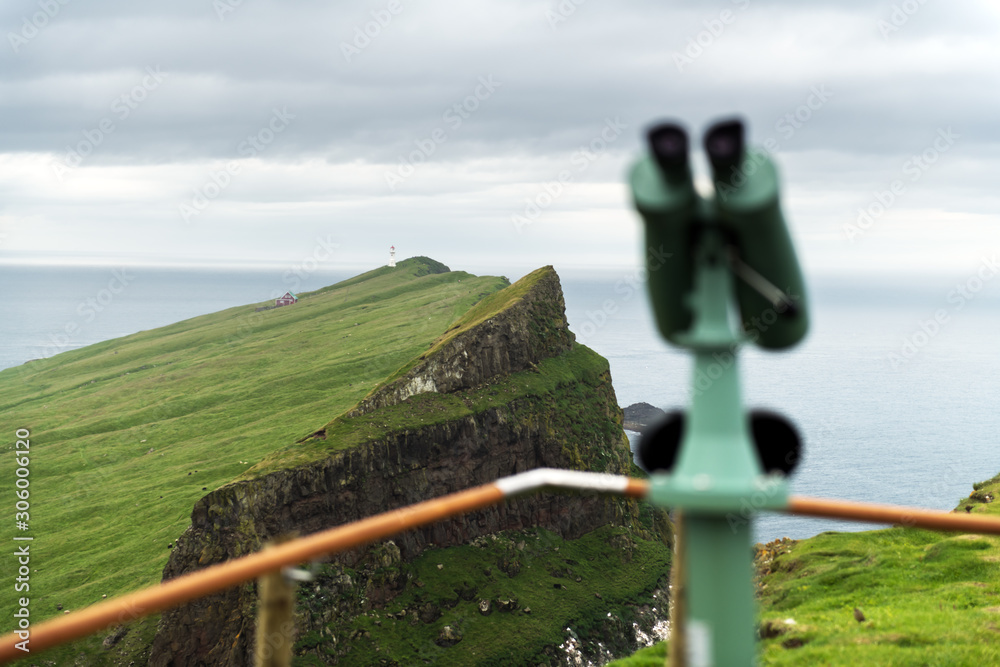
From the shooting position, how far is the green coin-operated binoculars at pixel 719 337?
3.66m

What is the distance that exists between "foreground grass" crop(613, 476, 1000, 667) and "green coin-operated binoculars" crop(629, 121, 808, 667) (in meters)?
10.6

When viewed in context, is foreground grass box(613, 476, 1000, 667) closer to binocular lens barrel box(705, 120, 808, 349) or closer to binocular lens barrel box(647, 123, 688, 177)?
binocular lens barrel box(705, 120, 808, 349)

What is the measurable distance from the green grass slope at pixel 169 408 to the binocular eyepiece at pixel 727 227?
8758cm

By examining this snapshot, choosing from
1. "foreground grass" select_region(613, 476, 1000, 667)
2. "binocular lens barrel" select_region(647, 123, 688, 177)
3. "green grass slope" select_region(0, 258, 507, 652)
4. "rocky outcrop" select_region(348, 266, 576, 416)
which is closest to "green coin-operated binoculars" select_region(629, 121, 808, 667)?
"binocular lens barrel" select_region(647, 123, 688, 177)

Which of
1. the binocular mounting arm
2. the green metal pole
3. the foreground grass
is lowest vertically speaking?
the foreground grass

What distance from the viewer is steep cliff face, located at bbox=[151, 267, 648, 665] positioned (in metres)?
68.6

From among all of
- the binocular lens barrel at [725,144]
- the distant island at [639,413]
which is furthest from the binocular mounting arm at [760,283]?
the distant island at [639,413]

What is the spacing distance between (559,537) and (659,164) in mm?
98201

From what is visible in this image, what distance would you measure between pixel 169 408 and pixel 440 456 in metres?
68.6

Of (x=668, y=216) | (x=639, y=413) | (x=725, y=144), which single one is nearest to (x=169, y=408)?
(x=639, y=413)

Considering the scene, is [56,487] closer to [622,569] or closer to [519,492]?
[622,569]

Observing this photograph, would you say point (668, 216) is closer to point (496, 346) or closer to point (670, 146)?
point (670, 146)

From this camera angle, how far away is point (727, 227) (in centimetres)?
400

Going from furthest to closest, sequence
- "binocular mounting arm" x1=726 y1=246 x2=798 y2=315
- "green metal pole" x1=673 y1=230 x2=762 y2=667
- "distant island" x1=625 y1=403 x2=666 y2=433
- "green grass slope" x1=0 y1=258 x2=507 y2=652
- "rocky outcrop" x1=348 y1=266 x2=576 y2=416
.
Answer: "distant island" x1=625 y1=403 x2=666 y2=433
"rocky outcrop" x1=348 y1=266 x2=576 y2=416
"green grass slope" x1=0 y1=258 x2=507 y2=652
"binocular mounting arm" x1=726 y1=246 x2=798 y2=315
"green metal pole" x1=673 y1=230 x2=762 y2=667
